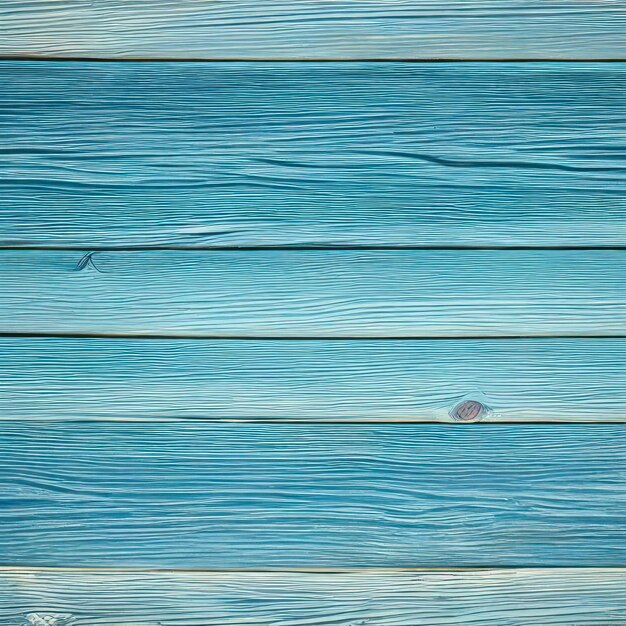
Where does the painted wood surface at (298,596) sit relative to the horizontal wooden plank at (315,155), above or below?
below

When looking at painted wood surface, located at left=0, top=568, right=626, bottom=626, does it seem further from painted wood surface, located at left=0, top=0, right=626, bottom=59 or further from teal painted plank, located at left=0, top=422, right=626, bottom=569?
painted wood surface, located at left=0, top=0, right=626, bottom=59

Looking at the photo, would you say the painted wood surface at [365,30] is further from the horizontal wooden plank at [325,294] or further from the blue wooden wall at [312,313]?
the horizontal wooden plank at [325,294]

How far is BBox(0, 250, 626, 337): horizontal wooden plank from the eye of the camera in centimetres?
62

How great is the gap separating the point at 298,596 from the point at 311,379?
0.25 m

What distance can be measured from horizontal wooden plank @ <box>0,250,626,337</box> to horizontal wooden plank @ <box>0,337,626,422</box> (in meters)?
0.02

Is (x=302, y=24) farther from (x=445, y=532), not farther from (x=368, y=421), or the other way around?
(x=445, y=532)

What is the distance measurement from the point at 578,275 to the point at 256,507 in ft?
1.45

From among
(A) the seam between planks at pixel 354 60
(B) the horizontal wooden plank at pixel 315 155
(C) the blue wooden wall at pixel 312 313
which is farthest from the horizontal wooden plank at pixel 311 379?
(A) the seam between planks at pixel 354 60

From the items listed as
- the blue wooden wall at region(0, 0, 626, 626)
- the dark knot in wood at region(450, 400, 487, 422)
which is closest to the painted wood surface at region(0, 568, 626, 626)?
the blue wooden wall at region(0, 0, 626, 626)

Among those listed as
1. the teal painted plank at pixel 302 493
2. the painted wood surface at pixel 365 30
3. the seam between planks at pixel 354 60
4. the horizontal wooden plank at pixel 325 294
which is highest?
the painted wood surface at pixel 365 30

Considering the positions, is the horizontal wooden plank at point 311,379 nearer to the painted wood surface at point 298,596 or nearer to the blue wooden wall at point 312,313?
the blue wooden wall at point 312,313

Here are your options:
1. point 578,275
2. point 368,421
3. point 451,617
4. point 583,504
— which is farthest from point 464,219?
point 451,617

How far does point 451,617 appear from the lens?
2.12 ft

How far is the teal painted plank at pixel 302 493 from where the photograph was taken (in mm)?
633
